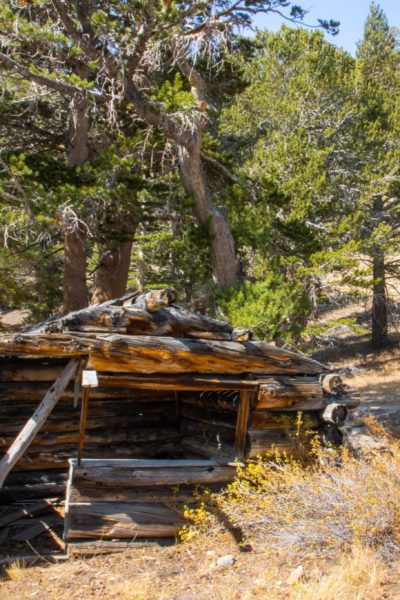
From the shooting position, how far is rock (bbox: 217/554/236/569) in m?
6.52

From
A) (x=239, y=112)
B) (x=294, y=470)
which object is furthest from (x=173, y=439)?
(x=239, y=112)

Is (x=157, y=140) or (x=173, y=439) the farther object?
(x=157, y=140)

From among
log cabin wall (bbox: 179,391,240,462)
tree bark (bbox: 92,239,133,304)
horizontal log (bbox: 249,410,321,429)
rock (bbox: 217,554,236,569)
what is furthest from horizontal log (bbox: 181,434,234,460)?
tree bark (bbox: 92,239,133,304)

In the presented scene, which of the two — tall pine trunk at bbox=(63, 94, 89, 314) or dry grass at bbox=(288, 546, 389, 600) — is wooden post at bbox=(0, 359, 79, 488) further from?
tall pine trunk at bbox=(63, 94, 89, 314)

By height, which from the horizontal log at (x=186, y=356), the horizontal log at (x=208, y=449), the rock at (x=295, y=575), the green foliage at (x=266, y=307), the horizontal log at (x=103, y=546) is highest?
the green foliage at (x=266, y=307)

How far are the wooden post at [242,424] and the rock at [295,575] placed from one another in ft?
7.64

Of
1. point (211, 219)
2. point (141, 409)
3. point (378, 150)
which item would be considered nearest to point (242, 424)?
point (141, 409)

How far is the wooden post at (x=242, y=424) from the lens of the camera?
808cm

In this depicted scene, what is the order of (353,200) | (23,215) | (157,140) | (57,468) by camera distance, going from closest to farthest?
(57,468) → (23,215) → (157,140) → (353,200)

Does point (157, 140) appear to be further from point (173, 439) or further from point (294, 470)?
point (294, 470)

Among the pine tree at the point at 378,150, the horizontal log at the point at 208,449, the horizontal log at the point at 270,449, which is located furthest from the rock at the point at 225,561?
the pine tree at the point at 378,150

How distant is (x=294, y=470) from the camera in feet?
24.3

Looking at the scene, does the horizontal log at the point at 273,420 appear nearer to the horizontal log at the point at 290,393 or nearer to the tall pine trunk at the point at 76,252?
the horizontal log at the point at 290,393

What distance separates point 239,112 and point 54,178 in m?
11.7
